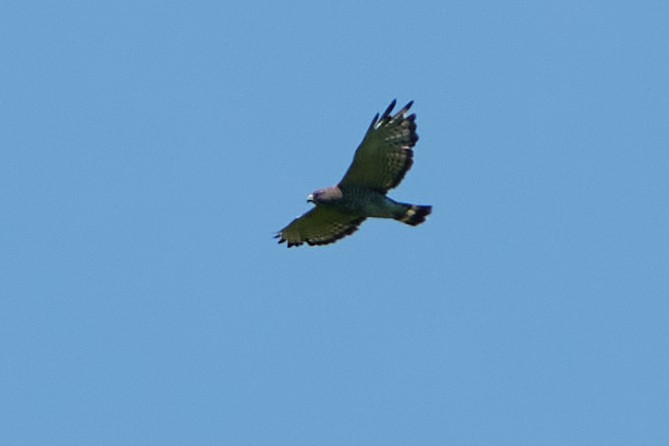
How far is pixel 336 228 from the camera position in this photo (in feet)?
106

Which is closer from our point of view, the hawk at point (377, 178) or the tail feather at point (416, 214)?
the hawk at point (377, 178)

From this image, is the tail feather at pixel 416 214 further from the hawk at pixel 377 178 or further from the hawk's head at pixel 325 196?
the hawk's head at pixel 325 196

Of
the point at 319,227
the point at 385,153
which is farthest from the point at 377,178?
the point at 319,227

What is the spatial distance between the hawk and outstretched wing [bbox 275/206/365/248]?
0.9 inches

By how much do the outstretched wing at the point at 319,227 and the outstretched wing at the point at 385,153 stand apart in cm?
101

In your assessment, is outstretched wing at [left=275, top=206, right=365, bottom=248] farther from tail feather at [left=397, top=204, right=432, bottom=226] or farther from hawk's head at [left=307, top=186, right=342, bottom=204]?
tail feather at [left=397, top=204, right=432, bottom=226]

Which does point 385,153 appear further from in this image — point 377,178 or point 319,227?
point 319,227

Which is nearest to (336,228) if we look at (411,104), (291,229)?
(291,229)

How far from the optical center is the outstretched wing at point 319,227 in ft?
104

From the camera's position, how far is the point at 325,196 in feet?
101

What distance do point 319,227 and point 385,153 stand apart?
243 cm

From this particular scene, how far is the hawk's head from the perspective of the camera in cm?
3088

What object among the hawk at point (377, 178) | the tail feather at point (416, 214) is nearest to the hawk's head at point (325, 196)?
the hawk at point (377, 178)

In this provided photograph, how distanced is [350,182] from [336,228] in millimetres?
1556
